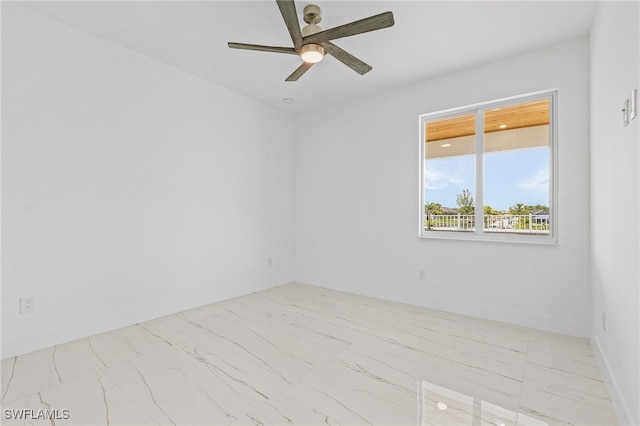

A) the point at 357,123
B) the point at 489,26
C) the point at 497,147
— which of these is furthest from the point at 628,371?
the point at 357,123

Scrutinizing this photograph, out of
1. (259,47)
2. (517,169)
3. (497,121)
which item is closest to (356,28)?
(259,47)

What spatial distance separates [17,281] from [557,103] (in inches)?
188

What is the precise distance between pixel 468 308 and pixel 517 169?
1.51 m

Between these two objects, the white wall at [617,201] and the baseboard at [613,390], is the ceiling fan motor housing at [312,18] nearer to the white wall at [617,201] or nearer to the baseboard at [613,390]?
the white wall at [617,201]

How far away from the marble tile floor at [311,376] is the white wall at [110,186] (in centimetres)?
37

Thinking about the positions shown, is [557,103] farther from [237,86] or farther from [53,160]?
[53,160]

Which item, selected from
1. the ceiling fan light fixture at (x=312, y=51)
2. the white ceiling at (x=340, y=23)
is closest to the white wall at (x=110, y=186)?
the white ceiling at (x=340, y=23)

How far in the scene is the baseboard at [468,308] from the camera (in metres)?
2.76

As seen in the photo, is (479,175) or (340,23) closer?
(340,23)

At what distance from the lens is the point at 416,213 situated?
365 cm

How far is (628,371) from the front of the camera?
1.58m

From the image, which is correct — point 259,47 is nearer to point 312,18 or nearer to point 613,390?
point 312,18

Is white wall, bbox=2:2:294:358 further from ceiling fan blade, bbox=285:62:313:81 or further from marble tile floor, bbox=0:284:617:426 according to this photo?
ceiling fan blade, bbox=285:62:313:81

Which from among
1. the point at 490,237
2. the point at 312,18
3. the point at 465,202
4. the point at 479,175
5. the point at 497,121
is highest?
the point at 312,18
